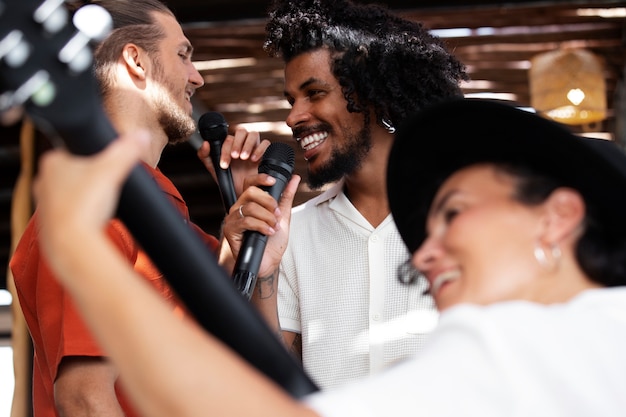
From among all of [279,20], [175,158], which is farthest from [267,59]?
[279,20]

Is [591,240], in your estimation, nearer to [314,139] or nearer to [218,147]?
[218,147]

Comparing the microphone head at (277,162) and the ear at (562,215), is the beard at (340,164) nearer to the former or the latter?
the microphone head at (277,162)

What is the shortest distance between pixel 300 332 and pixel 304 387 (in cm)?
164

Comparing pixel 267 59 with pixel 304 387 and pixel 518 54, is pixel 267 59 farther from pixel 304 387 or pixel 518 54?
pixel 304 387

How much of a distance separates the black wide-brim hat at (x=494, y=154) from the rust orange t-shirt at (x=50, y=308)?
0.80 metres

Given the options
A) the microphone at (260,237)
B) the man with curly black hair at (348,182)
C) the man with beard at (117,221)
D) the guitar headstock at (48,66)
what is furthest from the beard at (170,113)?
the guitar headstock at (48,66)

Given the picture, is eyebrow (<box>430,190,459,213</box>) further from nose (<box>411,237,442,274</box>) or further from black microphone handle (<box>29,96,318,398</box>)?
black microphone handle (<box>29,96,318,398</box>)

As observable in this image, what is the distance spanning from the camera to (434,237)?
1476 millimetres

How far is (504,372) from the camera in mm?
1153

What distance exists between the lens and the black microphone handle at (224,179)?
2795 mm

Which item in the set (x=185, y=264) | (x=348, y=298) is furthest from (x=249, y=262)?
(x=185, y=264)

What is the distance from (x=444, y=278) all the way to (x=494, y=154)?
256 mm

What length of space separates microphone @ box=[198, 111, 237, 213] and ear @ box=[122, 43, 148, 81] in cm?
35

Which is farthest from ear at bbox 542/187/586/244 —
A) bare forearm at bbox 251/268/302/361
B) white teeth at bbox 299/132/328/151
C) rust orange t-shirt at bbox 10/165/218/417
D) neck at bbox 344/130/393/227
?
white teeth at bbox 299/132/328/151
